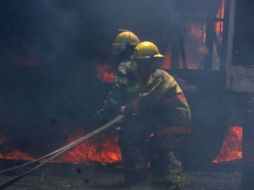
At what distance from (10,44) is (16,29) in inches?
12.7

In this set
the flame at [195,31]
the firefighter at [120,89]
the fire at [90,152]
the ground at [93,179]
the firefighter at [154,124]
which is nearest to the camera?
the firefighter at [154,124]

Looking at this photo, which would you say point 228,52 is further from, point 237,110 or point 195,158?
point 195,158

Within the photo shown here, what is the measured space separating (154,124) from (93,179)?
1.38m

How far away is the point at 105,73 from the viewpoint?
349 inches

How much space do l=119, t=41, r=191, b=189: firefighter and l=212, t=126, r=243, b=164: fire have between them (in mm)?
1697

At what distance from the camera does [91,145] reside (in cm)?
848

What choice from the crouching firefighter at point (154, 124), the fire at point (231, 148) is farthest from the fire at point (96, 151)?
the fire at point (231, 148)

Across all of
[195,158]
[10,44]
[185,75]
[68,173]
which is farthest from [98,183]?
[10,44]

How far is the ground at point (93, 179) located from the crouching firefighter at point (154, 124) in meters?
0.31

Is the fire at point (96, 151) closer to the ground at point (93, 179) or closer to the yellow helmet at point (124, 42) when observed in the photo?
the ground at point (93, 179)

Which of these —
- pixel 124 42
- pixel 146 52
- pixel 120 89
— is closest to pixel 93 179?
pixel 120 89

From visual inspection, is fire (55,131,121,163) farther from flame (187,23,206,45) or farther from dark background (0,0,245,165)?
flame (187,23,206,45)

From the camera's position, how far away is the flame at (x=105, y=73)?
8.77 m

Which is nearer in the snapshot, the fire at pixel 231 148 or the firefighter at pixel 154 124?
the firefighter at pixel 154 124
